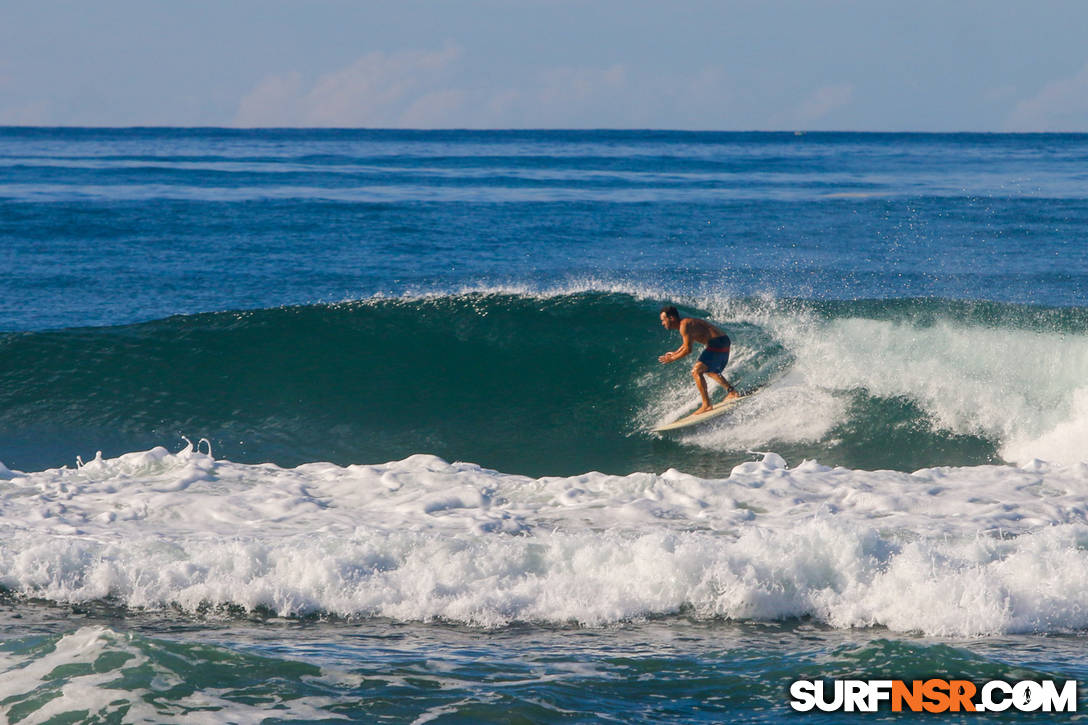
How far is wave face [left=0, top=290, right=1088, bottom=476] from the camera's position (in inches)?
436

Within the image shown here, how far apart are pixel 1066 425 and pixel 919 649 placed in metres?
6.36

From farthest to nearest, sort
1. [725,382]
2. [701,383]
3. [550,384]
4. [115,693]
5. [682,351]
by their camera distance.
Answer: [550,384], [725,382], [701,383], [682,351], [115,693]

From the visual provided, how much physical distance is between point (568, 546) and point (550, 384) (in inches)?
237

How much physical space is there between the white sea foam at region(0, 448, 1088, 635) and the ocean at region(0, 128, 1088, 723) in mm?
27

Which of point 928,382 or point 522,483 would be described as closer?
point 522,483

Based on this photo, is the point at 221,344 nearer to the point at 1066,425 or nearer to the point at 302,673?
the point at 302,673

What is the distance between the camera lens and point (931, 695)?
5.26m

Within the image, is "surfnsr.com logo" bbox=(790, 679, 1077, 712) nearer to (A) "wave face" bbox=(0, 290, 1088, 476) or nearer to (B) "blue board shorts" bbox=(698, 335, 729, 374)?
(A) "wave face" bbox=(0, 290, 1088, 476)

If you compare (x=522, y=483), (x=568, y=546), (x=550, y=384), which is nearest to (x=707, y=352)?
(x=550, y=384)

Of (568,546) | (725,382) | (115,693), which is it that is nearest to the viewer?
(115,693)

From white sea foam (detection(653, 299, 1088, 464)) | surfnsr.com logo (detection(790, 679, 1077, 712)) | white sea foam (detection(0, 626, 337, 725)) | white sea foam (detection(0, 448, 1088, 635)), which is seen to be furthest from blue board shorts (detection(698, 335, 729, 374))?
white sea foam (detection(0, 626, 337, 725))

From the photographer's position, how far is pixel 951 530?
7609 millimetres

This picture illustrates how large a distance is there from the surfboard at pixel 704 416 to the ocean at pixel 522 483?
132 millimetres

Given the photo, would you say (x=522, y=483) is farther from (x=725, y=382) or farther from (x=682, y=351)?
(x=725, y=382)
